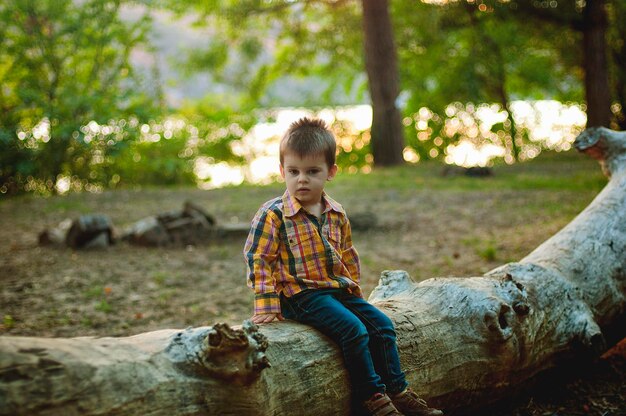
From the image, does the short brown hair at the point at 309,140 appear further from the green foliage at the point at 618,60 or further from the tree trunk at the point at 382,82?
the green foliage at the point at 618,60

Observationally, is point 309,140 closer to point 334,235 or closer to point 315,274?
point 334,235

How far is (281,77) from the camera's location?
17.7 meters

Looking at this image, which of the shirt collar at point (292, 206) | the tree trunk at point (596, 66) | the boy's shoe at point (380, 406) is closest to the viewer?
the boy's shoe at point (380, 406)

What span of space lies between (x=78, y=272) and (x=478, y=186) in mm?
6609

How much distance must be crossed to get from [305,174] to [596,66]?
12265mm

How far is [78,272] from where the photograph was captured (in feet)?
20.1

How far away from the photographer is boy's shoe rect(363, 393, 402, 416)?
2408 millimetres

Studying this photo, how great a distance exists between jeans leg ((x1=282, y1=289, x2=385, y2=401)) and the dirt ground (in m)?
0.96

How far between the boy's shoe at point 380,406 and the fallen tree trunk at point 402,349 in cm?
12

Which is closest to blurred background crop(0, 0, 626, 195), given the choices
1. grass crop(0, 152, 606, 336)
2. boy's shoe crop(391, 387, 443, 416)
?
grass crop(0, 152, 606, 336)

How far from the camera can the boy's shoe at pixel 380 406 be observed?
94.8 inches

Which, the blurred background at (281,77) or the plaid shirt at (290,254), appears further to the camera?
the blurred background at (281,77)

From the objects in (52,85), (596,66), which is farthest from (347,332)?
(596,66)

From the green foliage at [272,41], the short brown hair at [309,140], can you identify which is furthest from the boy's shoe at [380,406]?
the green foliage at [272,41]
